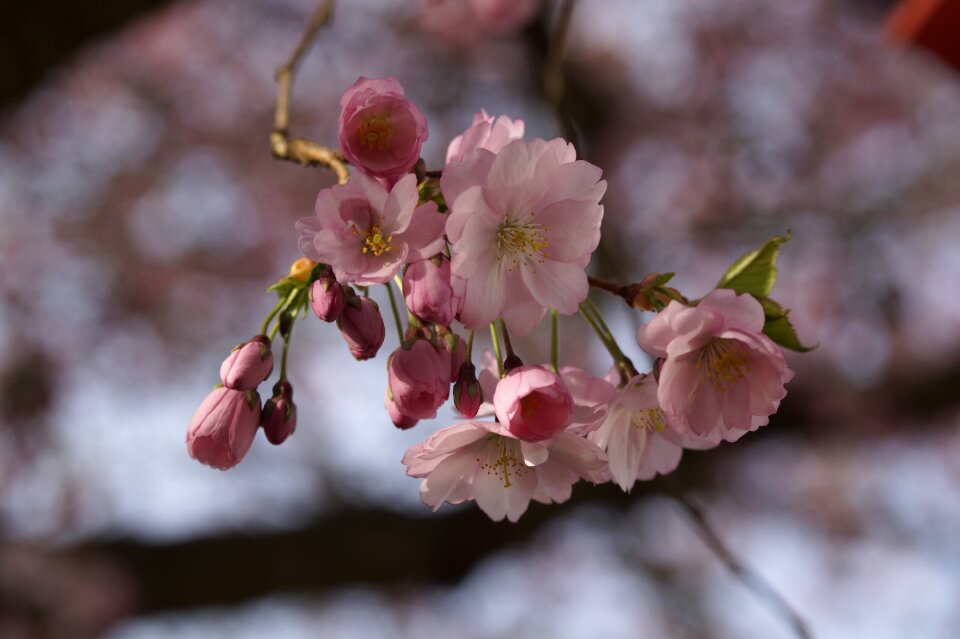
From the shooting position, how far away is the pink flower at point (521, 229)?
2.55 ft

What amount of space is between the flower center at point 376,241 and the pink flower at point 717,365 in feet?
0.88

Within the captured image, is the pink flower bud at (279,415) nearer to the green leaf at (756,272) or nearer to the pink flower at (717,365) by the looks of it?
the pink flower at (717,365)

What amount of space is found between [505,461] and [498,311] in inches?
10.0

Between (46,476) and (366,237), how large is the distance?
18.8ft

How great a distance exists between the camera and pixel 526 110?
5.10 metres

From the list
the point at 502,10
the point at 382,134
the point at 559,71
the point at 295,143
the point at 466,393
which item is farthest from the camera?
the point at 502,10

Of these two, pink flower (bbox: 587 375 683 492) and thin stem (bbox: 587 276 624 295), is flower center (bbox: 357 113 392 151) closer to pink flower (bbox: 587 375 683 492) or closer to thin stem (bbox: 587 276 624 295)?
thin stem (bbox: 587 276 624 295)

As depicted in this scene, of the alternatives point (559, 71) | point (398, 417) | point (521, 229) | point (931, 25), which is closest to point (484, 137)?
point (521, 229)

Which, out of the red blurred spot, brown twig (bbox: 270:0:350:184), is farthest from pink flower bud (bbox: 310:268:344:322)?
the red blurred spot

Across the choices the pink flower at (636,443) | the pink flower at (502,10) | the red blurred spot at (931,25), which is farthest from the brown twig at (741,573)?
the pink flower at (502,10)

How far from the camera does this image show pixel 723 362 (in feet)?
A: 2.70

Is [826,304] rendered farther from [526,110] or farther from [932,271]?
[526,110]

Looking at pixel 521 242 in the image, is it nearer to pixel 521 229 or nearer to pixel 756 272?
pixel 521 229

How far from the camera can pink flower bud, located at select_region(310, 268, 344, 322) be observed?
2.68ft
